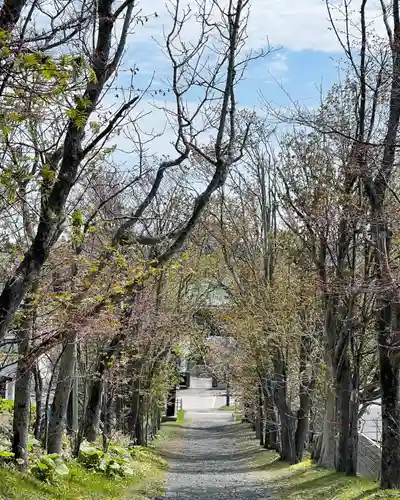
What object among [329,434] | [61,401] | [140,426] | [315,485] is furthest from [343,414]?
[140,426]

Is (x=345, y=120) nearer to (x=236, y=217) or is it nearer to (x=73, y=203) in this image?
(x=73, y=203)

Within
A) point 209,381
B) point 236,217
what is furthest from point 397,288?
point 209,381

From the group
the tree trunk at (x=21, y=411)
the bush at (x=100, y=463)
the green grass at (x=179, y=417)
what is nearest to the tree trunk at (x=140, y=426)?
the bush at (x=100, y=463)

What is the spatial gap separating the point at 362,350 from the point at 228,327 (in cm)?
1237

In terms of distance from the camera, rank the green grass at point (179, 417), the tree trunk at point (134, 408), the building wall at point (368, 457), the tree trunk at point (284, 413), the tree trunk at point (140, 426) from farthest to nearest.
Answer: the green grass at point (179, 417)
the tree trunk at point (140, 426)
the tree trunk at point (134, 408)
the tree trunk at point (284, 413)
the building wall at point (368, 457)

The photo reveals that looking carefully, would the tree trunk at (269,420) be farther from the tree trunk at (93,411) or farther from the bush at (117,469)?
the bush at (117,469)

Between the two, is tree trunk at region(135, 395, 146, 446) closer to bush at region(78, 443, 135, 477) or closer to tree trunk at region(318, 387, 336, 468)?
tree trunk at region(318, 387, 336, 468)

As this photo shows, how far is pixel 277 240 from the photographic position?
27.1 meters

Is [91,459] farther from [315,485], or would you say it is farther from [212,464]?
[212,464]

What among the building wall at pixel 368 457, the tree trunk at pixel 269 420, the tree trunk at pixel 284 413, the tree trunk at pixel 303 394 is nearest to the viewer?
the building wall at pixel 368 457

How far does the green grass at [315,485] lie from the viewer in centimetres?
1538

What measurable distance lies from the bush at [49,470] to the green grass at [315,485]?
18.0ft

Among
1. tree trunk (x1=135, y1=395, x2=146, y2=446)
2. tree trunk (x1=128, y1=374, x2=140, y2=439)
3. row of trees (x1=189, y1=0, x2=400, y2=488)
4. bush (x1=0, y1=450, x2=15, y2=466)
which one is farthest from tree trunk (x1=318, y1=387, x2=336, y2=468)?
tree trunk (x1=135, y1=395, x2=146, y2=446)

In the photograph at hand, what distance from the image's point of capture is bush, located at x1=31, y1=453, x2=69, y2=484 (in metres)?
13.4
